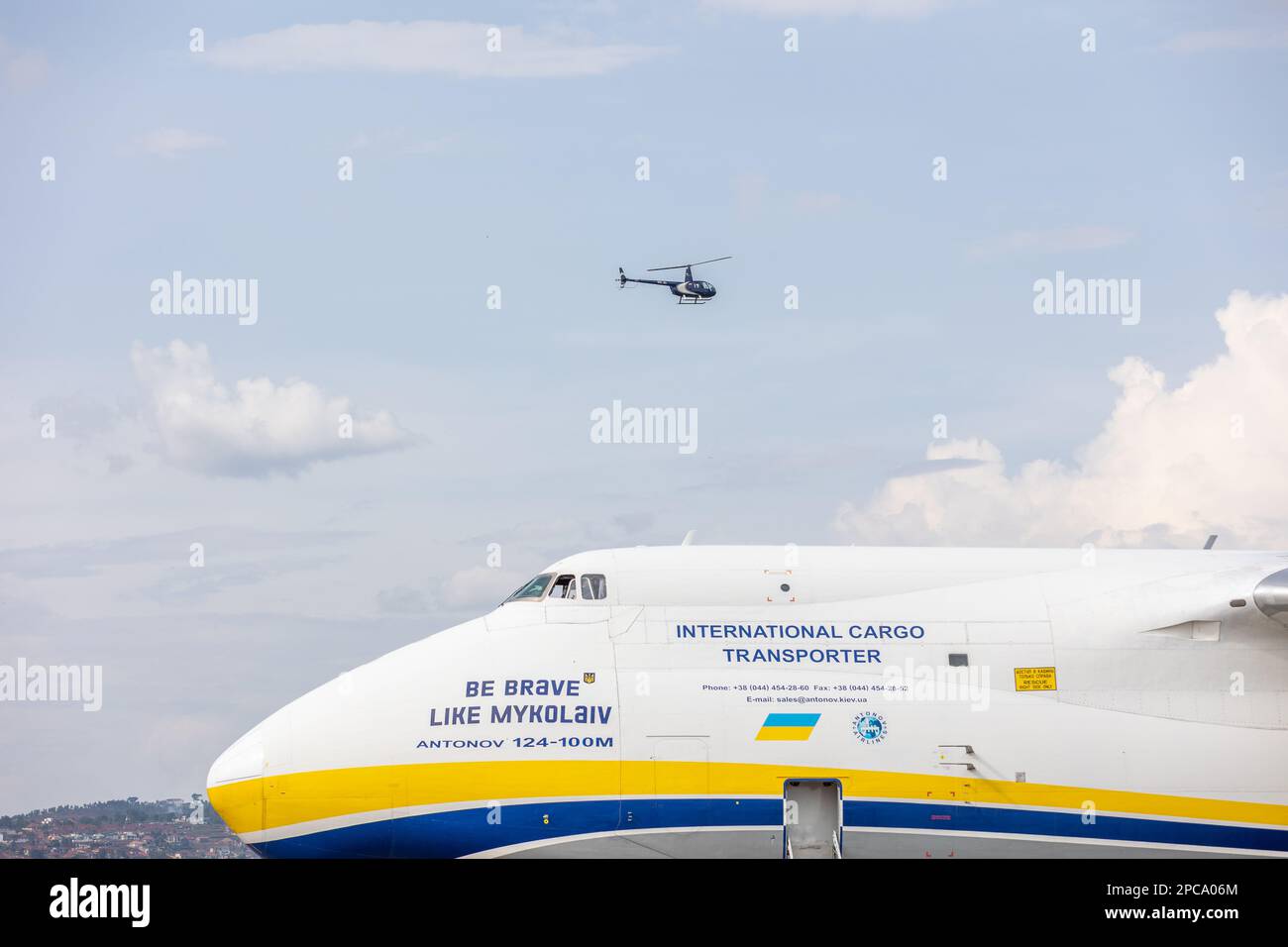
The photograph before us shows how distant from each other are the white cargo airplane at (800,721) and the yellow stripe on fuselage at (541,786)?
3 centimetres

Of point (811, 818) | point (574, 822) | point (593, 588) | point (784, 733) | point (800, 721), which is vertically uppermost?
point (593, 588)

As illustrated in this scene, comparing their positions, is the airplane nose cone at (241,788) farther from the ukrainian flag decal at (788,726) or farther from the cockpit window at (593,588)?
the ukrainian flag decal at (788,726)

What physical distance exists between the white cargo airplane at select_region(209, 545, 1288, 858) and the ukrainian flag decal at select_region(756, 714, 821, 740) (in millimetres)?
27

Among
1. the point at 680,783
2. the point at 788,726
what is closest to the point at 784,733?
the point at 788,726

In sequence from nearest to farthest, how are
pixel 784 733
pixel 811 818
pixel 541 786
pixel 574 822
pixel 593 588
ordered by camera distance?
pixel 574 822 → pixel 541 786 → pixel 811 818 → pixel 784 733 → pixel 593 588

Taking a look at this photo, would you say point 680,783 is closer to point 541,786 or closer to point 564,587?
point 541,786

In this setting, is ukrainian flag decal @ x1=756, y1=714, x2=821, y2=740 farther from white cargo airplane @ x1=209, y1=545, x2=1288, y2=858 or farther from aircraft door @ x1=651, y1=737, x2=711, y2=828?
aircraft door @ x1=651, y1=737, x2=711, y2=828

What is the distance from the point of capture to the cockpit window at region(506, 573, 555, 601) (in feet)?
61.5

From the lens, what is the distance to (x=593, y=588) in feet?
61.0

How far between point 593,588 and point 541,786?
8.73ft

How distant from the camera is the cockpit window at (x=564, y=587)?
1858cm

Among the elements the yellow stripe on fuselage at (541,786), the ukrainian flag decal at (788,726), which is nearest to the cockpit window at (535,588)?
the yellow stripe on fuselage at (541,786)
